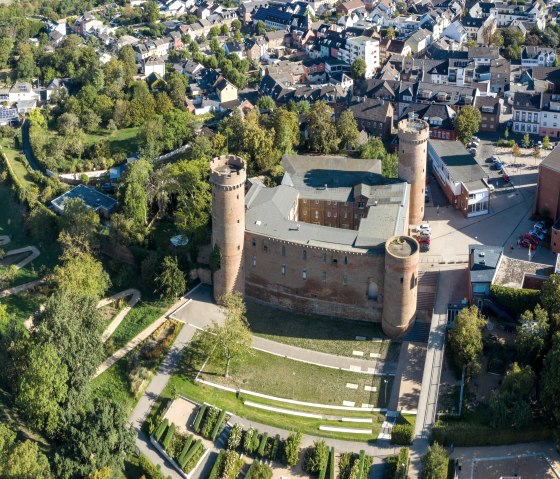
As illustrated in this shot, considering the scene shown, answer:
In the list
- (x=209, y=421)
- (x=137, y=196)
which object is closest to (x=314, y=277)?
(x=209, y=421)

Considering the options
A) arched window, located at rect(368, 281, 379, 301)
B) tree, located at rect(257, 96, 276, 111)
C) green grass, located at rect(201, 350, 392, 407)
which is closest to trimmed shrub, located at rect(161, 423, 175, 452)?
green grass, located at rect(201, 350, 392, 407)

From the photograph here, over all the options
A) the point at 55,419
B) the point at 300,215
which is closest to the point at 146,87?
the point at 300,215

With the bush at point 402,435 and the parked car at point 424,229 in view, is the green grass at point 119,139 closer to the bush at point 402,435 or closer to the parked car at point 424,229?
the parked car at point 424,229

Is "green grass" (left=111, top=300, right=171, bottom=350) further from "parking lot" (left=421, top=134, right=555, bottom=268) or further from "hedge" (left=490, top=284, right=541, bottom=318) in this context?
"hedge" (left=490, top=284, right=541, bottom=318)

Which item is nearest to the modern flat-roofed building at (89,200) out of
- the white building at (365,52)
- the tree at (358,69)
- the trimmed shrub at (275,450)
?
the trimmed shrub at (275,450)

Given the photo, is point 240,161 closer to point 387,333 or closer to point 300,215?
point 300,215

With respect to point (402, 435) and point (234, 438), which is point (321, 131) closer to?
point (234, 438)
